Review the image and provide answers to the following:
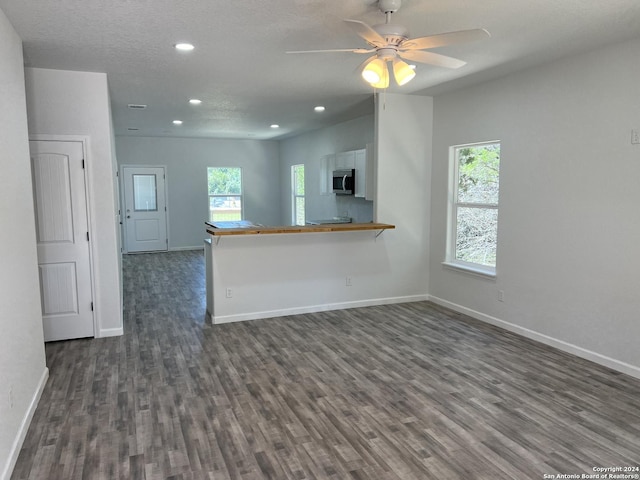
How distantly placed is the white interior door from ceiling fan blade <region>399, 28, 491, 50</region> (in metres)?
8.30

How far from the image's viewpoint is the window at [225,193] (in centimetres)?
1038

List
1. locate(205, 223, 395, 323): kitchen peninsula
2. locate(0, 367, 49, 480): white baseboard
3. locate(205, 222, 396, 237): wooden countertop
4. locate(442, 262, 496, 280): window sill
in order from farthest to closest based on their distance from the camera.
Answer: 1. locate(205, 223, 395, 323): kitchen peninsula
2. locate(442, 262, 496, 280): window sill
3. locate(205, 222, 396, 237): wooden countertop
4. locate(0, 367, 49, 480): white baseboard

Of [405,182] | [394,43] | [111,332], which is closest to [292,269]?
[405,182]

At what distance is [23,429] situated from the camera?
2.68m

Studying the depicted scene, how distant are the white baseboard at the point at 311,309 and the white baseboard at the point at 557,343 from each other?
58 centimetres

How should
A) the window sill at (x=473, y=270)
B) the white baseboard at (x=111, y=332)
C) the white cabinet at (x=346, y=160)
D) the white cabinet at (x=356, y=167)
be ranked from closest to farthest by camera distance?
the white baseboard at (x=111, y=332)
the window sill at (x=473, y=270)
the white cabinet at (x=356, y=167)
the white cabinet at (x=346, y=160)

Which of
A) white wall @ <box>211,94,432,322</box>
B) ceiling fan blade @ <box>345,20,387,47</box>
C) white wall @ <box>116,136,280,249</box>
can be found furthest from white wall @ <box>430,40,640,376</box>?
white wall @ <box>116,136,280,249</box>

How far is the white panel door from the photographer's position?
4180 millimetres

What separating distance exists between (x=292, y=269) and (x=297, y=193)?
491 centimetres

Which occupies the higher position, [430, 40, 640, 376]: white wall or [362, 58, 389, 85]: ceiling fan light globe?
[362, 58, 389, 85]: ceiling fan light globe

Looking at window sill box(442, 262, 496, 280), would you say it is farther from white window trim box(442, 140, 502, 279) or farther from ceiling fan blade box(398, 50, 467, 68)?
ceiling fan blade box(398, 50, 467, 68)

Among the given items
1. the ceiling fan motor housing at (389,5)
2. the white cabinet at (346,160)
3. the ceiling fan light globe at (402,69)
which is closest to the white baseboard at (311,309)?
the white cabinet at (346,160)

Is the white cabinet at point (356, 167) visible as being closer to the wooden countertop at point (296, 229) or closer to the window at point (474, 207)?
the wooden countertop at point (296, 229)

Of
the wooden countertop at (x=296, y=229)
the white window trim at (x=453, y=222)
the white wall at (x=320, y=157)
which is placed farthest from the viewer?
the white wall at (x=320, y=157)
